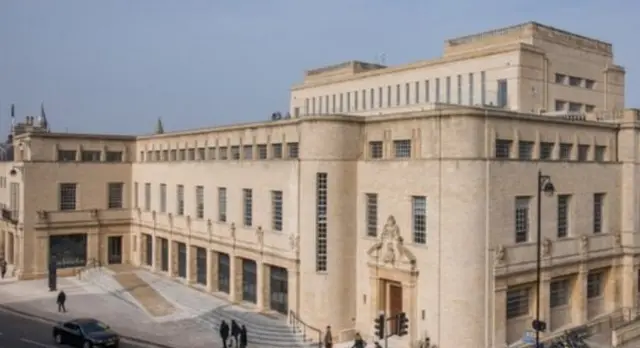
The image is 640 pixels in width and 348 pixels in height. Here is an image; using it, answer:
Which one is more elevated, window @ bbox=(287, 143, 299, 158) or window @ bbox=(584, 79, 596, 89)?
window @ bbox=(584, 79, 596, 89)

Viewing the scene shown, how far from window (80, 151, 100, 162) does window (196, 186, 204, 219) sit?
14.1 metres

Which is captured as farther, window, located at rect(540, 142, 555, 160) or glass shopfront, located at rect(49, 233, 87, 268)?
glass shopfront, located at rect(49, 233, 87, 268)

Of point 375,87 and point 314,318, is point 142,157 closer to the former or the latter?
point 375,87

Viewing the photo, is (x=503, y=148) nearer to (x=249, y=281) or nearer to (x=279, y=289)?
(x=279, y=289)

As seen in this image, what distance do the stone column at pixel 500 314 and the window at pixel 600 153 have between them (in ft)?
37.9

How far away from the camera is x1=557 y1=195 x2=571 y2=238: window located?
33.7 m

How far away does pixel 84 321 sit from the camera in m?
32.8

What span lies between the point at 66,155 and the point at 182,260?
584 inches

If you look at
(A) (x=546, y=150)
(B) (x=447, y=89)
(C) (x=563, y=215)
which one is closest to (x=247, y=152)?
(B) (x=447, y=89)

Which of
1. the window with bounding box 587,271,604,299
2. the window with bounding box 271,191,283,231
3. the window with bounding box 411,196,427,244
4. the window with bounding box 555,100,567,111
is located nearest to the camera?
the window with bounding box 411,196,427,244

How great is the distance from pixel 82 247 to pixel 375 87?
28559 millimetres

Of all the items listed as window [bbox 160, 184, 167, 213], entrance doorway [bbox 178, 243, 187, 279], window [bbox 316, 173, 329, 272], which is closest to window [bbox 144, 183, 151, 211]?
window [bbox 160, 184, 167, 213]

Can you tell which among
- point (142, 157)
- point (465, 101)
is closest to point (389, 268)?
point (465, 101)

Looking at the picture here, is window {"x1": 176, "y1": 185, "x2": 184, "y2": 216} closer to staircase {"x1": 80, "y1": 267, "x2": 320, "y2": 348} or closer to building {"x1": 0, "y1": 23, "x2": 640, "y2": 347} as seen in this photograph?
building {"x1": 0, "y1": 23, "x2": 640, "y2": 347}
